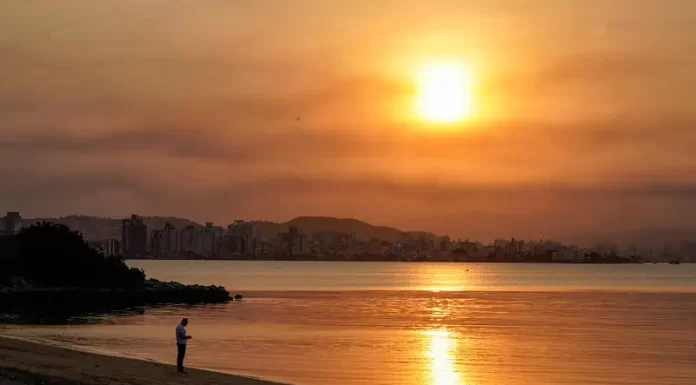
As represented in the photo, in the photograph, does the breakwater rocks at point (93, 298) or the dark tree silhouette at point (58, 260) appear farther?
the dark tree silhouette at point (58, 260)

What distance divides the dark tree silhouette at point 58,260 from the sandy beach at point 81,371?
52.2 meters

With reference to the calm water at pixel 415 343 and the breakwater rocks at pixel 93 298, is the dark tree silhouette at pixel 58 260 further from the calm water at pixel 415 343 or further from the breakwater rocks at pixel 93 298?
the calm water at pixel 415 343

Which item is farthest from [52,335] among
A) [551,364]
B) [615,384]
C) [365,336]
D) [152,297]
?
[152,297]

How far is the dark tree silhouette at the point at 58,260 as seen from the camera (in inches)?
3378

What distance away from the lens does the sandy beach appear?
24.5 meters

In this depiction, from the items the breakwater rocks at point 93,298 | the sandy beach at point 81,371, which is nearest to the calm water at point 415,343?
the sandy beach at point 81,371

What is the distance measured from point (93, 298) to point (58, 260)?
1004 cm

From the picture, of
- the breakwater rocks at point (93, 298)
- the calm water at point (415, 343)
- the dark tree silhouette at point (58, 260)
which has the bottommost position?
the calm water at point (415, 343)

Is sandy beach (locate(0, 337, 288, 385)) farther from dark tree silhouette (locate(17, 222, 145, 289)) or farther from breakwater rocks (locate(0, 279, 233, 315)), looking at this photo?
dark tree silhouette (locate(17, 222, 145, 289))

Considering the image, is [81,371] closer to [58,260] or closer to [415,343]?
[415,343]

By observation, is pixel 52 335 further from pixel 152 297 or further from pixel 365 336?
pixel 152 297

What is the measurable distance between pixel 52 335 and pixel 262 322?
17.4 m

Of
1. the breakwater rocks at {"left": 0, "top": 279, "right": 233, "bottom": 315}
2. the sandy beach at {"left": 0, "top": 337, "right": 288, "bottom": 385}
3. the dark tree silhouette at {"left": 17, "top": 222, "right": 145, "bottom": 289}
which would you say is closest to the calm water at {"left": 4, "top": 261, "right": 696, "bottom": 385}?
the sandy beach at {"left": 0, "top": 337, "right": 288, "bottom": 385}

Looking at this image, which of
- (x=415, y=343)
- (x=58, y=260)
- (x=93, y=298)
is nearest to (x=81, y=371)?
(x=415, y=343)
